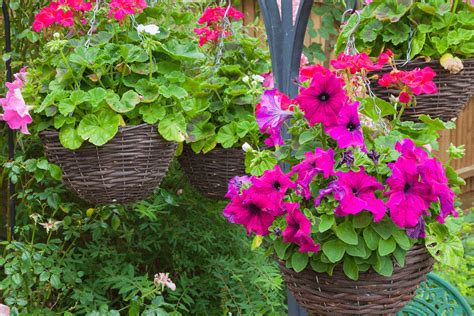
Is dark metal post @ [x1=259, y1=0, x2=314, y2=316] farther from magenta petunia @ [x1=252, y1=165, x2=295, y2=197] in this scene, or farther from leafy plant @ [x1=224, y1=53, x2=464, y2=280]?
magenta petunia @ [x1=252, y1=165, x2=295, y2=197]

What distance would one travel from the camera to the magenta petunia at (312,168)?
116 cm

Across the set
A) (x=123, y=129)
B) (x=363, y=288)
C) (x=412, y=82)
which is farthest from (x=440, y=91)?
(x=123, y=129)

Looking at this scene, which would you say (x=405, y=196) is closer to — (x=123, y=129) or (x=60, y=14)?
(x=123, y=129)

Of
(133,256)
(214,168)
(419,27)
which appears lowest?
(133,256)

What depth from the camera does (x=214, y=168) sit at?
1.71 m

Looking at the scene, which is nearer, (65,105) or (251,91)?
(65,105)

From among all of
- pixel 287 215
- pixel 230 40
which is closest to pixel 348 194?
pixel 287 215

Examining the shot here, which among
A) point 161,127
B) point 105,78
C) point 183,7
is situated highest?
point 183,7

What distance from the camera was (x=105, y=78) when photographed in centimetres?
157

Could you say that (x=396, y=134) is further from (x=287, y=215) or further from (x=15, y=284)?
(x=15, y=284)

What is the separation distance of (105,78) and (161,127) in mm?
180

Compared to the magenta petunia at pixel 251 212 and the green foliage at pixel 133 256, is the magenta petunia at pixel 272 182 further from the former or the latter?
the green foliage at pixel 133 256

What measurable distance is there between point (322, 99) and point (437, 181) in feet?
0.76

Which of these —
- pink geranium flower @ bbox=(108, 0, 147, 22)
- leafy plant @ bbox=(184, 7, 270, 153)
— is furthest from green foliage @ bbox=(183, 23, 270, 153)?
pink geranium flower @ bbox=(108, 0, 147, 22)
